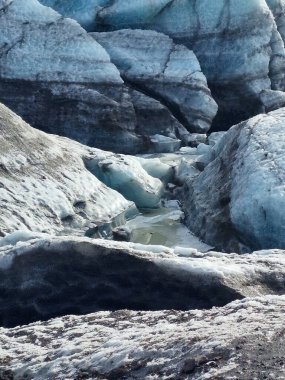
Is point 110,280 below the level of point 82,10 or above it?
below

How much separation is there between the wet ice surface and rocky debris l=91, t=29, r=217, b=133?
486 cm

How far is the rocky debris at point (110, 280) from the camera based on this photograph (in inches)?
196

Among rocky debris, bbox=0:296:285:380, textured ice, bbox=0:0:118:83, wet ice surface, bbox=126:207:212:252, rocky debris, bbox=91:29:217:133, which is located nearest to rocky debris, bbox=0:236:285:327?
rocky debris, bbox=0:296:285:380

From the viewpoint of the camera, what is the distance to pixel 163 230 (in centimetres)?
912

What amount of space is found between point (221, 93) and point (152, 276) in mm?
11078

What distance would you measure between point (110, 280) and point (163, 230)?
4.04 metres

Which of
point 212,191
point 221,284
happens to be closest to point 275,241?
point 212,191

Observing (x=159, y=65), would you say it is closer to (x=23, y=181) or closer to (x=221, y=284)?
(x=23, y=181)

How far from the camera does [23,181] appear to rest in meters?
8.57

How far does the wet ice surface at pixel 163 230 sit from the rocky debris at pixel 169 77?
4.86 metres

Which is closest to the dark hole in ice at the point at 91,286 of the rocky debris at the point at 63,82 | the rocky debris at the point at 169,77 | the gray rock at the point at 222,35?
the rocky debris at the point at 63,82

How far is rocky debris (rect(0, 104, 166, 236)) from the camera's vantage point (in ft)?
27.1

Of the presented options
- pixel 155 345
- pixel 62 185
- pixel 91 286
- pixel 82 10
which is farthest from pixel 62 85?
pixel 155 345

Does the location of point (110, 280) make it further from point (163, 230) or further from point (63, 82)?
point (63, 82)
